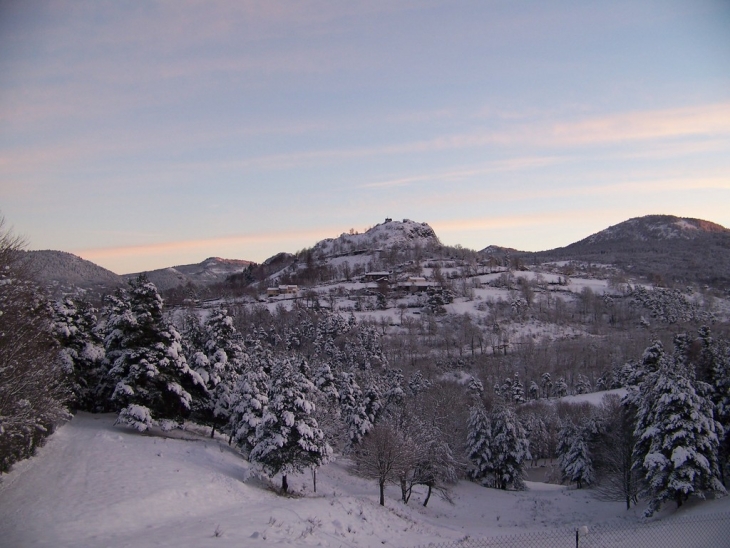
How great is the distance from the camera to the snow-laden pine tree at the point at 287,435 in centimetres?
2598

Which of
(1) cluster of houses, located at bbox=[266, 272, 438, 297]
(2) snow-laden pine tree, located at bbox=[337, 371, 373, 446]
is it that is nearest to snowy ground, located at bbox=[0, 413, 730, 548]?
(2) snow-laden pine tree, located at bbox=[337, 371, 373, 446]

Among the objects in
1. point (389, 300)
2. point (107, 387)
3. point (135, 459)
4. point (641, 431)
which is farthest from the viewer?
point (389, 300)

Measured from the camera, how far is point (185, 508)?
18969 millimetres

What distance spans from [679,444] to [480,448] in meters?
22.4

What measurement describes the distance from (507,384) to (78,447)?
82.4 metres

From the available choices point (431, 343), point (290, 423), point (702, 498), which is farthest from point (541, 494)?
point (431, 343)

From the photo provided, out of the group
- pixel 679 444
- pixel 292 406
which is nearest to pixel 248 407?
pixel 292 406

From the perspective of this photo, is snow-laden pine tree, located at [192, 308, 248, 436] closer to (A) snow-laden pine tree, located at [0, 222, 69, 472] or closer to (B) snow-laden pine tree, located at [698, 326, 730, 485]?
(A) snow-laden pine tree, located at [0, 222, 69, 472]

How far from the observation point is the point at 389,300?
580ft

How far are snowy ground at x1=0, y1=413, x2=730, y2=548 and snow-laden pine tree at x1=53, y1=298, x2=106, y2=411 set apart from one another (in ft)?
5.32

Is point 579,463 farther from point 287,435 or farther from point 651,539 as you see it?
point 287,435

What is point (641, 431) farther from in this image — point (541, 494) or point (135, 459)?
point (135, 459)

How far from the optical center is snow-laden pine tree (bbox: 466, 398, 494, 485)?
45062 mm

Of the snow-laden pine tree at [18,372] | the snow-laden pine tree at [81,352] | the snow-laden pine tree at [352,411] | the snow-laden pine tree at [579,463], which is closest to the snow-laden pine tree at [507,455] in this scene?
the snow-laden pine tree at [579,463]
